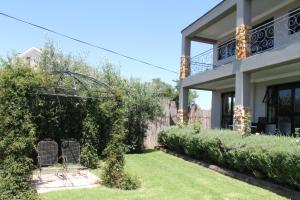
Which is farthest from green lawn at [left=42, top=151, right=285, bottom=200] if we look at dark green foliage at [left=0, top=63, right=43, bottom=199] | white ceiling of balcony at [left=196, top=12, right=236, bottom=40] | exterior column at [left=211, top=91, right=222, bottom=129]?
exterior column at [left=211, top=91, right=222, bottom=129]

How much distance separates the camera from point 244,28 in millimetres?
11969

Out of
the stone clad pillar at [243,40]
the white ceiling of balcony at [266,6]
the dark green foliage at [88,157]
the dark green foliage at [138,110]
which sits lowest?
the dark green foliage at [88,157]

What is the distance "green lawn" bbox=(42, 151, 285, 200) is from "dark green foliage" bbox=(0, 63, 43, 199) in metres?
0.71

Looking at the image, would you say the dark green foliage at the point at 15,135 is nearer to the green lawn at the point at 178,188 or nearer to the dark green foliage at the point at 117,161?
the green lawn at the point at 178,188

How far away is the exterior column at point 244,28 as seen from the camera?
1197 cm

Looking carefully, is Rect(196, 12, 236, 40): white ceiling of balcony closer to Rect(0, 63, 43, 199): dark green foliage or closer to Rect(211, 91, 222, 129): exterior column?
Rect(211, 91, 222, 129): exterior column

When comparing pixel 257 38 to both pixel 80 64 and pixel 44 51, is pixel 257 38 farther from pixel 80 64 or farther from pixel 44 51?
pixel 44 51

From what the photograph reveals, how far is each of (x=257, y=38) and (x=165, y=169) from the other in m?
6.62

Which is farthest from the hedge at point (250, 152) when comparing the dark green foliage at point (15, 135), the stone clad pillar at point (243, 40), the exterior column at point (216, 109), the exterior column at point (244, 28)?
the dark green foliage at point (15, 135)

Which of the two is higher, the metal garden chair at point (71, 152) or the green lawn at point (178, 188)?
the metal garden chair at point (71, 152)

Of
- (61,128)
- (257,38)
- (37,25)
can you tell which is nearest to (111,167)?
(61,128)

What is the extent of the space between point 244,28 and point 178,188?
6.23 metres

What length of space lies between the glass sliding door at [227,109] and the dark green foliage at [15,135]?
12601 millimetres

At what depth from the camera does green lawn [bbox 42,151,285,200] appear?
25.4 ft
